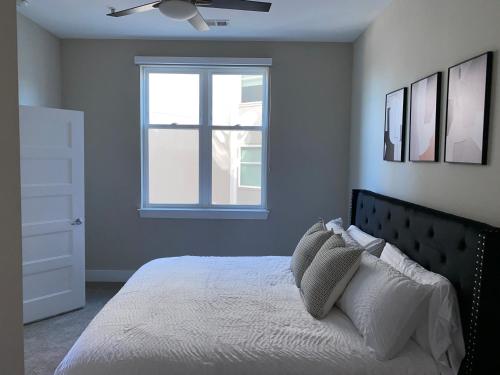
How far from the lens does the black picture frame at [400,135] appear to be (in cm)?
279

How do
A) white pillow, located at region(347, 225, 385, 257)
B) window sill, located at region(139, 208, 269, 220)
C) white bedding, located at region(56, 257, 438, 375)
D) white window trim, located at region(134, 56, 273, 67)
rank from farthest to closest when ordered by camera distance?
window sill, located at region(139, 208, 269, 220) → white window trim, located at region(134, 56, 273, 67) → white pillow, located at region(347, 225, 385, 257) → white bedding, located at region(56, 257, 438, 375)

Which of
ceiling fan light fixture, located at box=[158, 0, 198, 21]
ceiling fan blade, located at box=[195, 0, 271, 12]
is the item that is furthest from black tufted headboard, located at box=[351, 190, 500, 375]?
ceiling fan light fixture, located at box=[158, 0, 198, 21]

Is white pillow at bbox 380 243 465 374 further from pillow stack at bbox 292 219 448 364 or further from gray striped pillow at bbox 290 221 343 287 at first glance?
gray striped pillow at bbox 290 221 343 287

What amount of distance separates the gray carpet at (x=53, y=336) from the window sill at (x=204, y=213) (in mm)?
991

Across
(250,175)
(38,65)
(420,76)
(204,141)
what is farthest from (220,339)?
(38,65)

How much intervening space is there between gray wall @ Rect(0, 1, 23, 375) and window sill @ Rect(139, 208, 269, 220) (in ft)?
11.5

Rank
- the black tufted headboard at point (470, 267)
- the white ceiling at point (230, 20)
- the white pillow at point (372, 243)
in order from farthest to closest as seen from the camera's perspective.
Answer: the white ceiling at point (230, 20) < the white pillow at point (372, 243) < the black tufted headboard at point (470, 267)

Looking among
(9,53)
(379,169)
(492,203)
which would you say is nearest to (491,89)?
(492,203)

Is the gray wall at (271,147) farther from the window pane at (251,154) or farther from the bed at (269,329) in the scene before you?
the bed at (269,329)

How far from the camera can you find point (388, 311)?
177 centimetres

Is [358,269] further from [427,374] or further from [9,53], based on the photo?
[9,53]

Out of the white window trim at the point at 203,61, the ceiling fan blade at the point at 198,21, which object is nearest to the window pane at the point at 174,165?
the white window trim at the point at 203,61

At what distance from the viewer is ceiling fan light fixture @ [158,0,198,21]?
2227 mm

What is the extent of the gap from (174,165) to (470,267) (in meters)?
3.42
